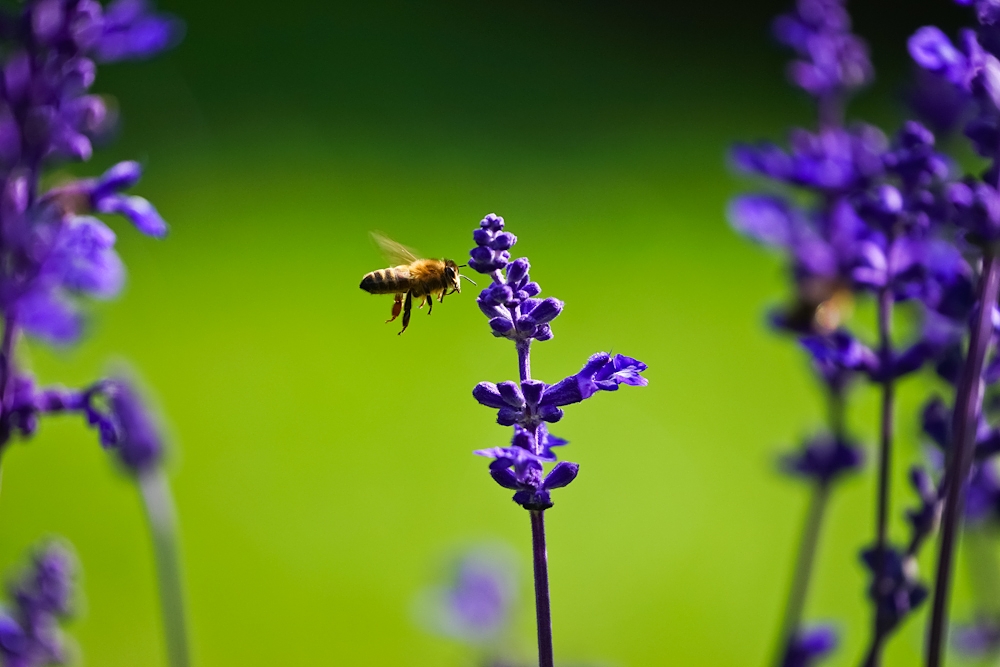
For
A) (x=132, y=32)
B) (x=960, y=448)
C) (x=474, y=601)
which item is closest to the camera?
(x=960, y=448)

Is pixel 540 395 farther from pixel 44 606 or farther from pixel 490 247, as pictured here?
pixel 44 606

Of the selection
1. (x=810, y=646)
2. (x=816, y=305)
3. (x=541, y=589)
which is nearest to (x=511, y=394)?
(x=541, y=589)

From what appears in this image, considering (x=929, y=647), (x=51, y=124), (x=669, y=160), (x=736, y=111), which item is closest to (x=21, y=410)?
(x=51, y=124)

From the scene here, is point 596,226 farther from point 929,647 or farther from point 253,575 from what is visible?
point 929,647

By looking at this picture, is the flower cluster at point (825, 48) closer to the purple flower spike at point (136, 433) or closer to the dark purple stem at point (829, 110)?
the dark purple stem at point (829, 110)

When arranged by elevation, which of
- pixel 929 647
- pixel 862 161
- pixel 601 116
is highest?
pixel 601 116

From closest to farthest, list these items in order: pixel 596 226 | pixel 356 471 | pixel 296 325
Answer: pixel 356 471
pixel 296 325
pixel 596 226
